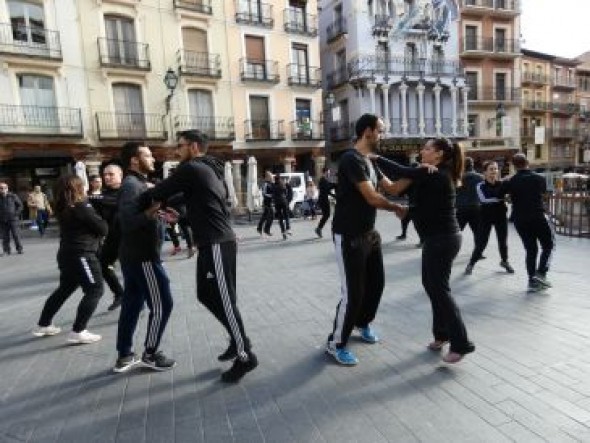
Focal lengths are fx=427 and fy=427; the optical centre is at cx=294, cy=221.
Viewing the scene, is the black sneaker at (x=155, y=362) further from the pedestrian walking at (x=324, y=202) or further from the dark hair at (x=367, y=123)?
the pedestrian walking at (x=324, y=202)

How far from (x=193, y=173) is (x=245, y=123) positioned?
2160cm

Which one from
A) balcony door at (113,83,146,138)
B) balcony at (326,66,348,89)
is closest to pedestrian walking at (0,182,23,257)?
balcony door at (113,83,146,138)

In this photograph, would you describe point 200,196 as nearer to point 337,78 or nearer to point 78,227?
point 78,227

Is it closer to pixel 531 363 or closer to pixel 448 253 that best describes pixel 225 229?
pixel 448 253

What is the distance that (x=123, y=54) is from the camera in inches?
795

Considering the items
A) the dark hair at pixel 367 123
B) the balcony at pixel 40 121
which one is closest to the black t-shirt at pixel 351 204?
the dark hair at pixel 367 123

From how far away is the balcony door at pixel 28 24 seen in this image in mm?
17781

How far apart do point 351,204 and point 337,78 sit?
1091 inches

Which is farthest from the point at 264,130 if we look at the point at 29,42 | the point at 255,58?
the point at 29,42

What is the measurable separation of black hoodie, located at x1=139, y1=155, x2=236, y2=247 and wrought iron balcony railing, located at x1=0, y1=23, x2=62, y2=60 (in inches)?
742

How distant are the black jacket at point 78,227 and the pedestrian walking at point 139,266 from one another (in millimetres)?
873

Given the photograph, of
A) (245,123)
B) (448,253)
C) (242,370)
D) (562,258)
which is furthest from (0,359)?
(245,123)

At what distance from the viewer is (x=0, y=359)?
4035 millimetres

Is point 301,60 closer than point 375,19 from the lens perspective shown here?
Yes
